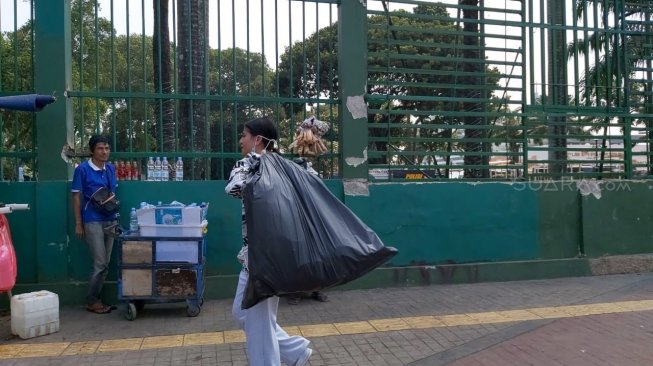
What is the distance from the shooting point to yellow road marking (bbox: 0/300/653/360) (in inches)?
180

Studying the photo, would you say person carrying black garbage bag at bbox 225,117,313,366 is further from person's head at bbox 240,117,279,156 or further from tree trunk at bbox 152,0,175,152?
tree trunk at bbox 152,0,175,152

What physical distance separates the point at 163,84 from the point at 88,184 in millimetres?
1997

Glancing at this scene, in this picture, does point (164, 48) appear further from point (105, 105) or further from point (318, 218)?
point (318, 218)

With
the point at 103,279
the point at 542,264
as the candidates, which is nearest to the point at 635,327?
the point at 542,264

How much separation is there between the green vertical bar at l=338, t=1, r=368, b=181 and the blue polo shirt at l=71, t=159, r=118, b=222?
2.75 metres

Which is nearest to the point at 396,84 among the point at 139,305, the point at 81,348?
the point at 139,305

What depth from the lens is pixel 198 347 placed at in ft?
15.1

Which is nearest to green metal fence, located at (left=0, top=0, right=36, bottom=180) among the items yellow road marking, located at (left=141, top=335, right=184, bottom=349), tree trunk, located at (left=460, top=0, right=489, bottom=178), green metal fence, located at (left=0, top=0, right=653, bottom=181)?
green metal fence, located at (left=0, top=0, right=653, bottom=181)

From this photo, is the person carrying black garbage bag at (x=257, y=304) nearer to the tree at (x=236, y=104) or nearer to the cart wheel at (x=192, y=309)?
the cart wheel at (x=192, y=309)

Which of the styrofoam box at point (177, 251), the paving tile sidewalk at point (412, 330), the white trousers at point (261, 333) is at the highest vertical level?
the styrofoam box at point (177, 251)

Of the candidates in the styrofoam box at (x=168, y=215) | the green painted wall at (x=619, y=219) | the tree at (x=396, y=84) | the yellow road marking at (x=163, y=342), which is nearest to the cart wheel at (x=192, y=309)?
the yellow road marking at (x=163, y=342)

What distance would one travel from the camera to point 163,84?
279 inches

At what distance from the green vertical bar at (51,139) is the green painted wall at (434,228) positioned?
0.01 m

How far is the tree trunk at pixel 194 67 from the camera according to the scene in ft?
21.6
